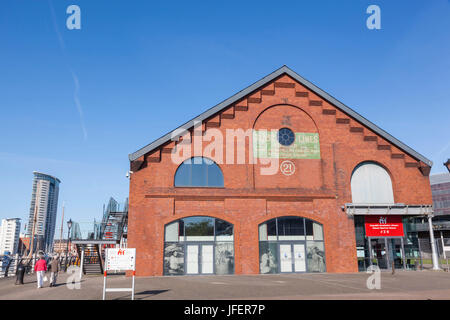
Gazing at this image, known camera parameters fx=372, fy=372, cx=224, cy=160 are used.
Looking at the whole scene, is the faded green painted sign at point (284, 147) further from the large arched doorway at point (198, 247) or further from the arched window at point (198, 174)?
the large arched doorway at point (198, 247)

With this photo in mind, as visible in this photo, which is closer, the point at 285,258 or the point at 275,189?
the point at 285,258

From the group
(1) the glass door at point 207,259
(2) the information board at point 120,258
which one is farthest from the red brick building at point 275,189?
(2) the information board at point 120,258

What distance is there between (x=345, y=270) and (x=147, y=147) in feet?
50.7

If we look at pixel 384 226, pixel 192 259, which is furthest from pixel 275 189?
pixel 384 226

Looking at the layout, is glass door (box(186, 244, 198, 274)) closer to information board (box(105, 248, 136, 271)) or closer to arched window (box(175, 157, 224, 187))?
arched window (box(175, 157, 224, 187))

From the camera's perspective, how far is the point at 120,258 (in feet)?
43.2

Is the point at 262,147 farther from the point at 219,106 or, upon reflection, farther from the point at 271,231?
the point at 271,231

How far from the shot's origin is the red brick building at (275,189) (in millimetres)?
24016

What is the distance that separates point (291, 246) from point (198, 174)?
7850 mm

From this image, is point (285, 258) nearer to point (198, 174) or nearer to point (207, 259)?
point (207, 259)

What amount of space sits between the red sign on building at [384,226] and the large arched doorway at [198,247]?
9.77 m

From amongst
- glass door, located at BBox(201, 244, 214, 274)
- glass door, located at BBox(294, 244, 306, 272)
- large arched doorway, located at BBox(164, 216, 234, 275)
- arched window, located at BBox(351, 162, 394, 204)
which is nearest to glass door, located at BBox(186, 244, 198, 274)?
large arched doorway, located at BBox(164, 216, 234, 275)

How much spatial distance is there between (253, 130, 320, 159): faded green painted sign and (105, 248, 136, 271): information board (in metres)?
14.2
